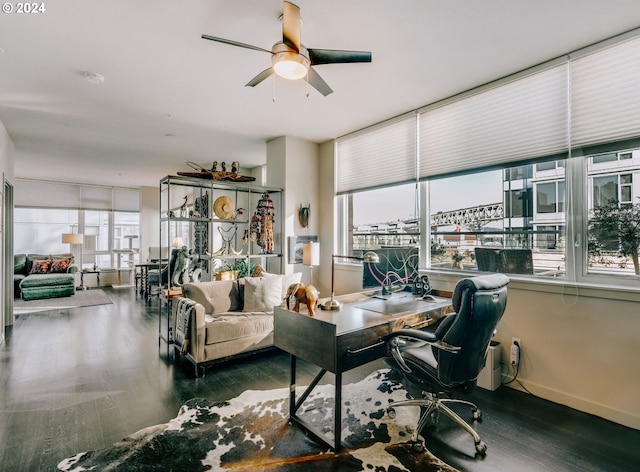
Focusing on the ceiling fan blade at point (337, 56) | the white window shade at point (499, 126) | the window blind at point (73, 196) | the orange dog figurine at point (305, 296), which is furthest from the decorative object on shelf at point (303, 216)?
the window blind at point (73, 196)

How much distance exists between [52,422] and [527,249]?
408 centimetres

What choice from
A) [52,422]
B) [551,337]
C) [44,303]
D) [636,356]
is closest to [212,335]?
[52,422]

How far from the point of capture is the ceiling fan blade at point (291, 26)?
1.92 m

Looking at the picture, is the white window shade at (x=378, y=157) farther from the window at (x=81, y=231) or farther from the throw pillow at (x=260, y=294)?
the window at (x=81, y=231)

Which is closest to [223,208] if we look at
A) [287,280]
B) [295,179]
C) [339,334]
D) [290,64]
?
[295,179]

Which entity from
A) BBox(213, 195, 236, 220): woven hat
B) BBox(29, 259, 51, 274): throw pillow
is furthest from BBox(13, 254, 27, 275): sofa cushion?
BBox(213, 195, 236, 220): woven hat

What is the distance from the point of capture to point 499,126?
313cm

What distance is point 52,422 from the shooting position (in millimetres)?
2350

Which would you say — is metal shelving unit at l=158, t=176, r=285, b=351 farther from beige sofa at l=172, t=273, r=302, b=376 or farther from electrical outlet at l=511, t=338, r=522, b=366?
electrical outlet at l=511, t=338, r=522, b=366

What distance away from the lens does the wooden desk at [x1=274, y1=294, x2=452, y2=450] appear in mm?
2000

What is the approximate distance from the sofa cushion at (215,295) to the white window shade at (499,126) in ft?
8.60

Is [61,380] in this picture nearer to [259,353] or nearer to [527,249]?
[259,353]

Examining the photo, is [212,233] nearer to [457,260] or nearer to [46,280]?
[457,260]

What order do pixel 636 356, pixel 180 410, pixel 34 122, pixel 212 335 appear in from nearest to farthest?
1. pixel 636 356
2. pixel 180 410
3. pixel 212 335
4. pixel 34 122
